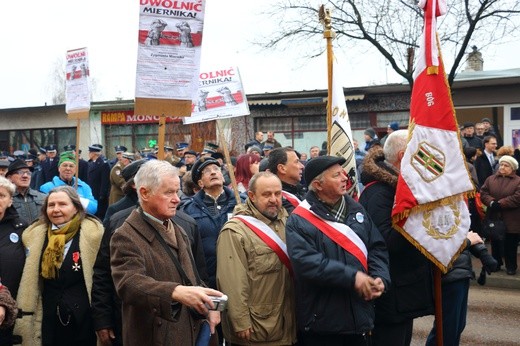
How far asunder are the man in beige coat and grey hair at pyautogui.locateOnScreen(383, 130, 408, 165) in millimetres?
1018

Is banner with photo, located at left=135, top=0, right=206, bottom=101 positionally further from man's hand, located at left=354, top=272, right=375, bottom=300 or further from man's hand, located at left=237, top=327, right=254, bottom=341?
man's hand, located at left=354, top=272, right=375, bottom=300

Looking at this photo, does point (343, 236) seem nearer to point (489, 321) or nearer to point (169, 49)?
point (169, 49)

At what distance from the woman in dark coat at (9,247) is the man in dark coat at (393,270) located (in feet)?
8.44

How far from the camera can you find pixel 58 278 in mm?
4418

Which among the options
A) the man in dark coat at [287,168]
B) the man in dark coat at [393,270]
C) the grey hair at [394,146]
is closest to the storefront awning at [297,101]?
the man in dark coat at [287,168]

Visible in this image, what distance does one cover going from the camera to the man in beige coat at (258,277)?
4215 millimetres

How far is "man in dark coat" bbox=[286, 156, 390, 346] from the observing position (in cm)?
401

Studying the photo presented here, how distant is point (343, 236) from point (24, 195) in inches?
153

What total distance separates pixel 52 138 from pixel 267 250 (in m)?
27.4

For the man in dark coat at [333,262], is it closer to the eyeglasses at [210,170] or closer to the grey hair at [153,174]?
the grey hair at [153,174]

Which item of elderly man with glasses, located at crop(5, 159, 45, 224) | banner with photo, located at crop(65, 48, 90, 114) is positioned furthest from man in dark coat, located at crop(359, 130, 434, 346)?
banner with photo, located at crop(65, 48, 90, 114)

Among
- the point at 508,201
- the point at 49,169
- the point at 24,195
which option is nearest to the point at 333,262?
the point at 24,195

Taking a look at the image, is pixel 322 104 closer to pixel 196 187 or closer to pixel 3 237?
pixel 196 187

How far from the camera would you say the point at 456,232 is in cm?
474
